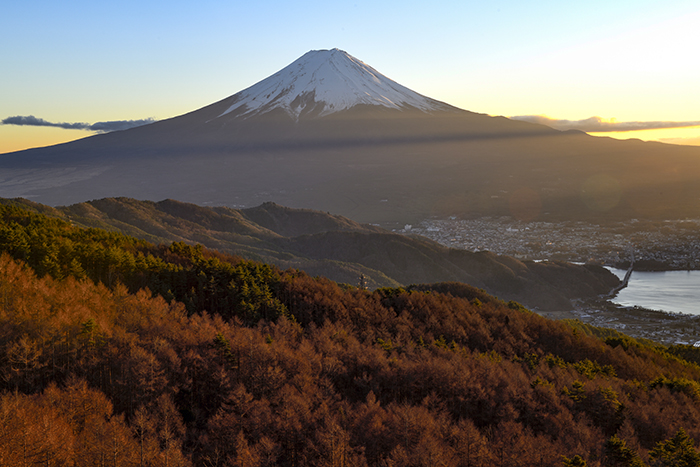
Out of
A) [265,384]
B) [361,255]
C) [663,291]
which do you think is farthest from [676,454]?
[663,291]

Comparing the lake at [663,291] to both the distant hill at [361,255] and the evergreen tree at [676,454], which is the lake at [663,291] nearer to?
the distant hill at [361,255]

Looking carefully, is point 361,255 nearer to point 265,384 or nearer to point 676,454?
point 265,384

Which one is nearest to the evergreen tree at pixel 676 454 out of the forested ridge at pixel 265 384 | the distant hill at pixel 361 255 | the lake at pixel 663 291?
the forested ridge at pixel 265 384

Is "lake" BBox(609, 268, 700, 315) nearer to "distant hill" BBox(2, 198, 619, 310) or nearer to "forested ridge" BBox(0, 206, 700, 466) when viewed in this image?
"distant hill" BBox(2, 198, 619, 310)

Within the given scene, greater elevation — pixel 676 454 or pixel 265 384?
pixel 265 384

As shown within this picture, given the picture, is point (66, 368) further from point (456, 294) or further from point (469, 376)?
point (456, 294)

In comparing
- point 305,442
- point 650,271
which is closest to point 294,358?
point 305,442

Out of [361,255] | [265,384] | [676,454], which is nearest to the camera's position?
[676,454]
